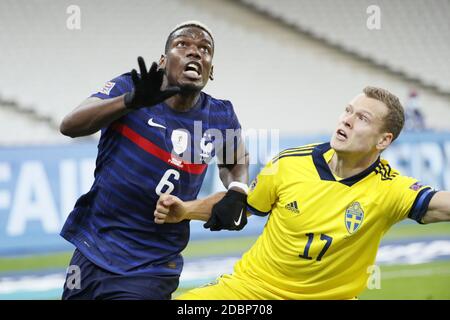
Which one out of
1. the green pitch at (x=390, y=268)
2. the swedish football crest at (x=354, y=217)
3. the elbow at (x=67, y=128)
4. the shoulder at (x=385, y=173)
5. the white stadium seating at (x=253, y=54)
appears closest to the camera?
the elbow at (x=67, y=128)

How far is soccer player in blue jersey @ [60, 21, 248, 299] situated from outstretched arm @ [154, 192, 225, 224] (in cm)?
7

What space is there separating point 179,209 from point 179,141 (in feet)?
1.38

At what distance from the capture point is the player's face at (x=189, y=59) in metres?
4.10

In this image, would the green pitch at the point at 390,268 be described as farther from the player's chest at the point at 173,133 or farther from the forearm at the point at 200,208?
the player's chest at the point at 173,133

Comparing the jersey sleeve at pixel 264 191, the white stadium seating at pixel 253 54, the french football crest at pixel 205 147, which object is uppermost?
the white stadium seating at pixel 253 54

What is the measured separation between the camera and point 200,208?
4188 mm

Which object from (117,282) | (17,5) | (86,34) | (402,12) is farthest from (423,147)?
(117,282)

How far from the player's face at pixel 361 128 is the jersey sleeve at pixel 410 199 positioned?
27 centimetres

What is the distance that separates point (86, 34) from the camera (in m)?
12.8

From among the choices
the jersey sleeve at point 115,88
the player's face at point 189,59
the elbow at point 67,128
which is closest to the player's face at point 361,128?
the player's face at point 189,59

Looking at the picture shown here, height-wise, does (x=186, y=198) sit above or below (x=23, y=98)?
below

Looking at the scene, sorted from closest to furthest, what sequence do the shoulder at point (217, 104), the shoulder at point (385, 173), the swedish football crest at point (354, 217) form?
the swedish football crest at point (354, 217), the shoulder at point (385, 173), the shoulder at point (217, 104)

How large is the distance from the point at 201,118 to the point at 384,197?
1162 mm
